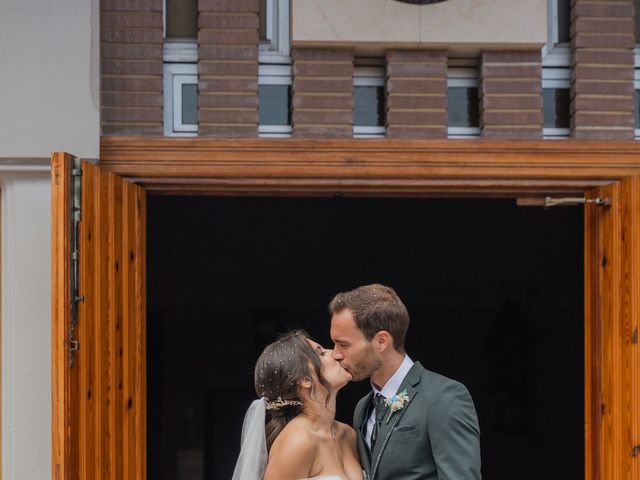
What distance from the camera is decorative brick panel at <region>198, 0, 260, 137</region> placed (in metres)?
5.00

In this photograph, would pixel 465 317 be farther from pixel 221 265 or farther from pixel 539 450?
pixel 221 265

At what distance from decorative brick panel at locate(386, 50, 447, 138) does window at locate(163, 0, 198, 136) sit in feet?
2.94

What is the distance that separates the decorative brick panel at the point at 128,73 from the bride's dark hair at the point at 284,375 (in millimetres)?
1187

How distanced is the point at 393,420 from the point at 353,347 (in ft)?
1.08

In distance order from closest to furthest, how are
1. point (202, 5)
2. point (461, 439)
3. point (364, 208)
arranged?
point (461, 439) → point (202, 5) → point (364, 208)

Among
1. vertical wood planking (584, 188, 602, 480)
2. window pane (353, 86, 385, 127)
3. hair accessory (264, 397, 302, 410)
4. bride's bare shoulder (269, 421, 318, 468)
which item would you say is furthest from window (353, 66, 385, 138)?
bride's bare shoulder (269, 421, 318, 468)

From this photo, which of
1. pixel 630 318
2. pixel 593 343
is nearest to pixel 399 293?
pixel 593 343

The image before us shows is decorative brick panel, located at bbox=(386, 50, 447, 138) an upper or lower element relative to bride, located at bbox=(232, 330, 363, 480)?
upper

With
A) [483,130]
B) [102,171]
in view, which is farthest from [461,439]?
[102,171]

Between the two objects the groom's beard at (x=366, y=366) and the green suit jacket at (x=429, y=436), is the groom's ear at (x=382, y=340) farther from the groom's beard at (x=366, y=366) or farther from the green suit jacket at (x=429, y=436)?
the green suit jacket at (x=429, y=436)

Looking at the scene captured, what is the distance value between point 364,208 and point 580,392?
101 inches

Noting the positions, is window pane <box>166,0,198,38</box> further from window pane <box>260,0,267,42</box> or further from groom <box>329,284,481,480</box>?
groom <box>329,284,481,480</box>

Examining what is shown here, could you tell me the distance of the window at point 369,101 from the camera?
5074 millimetres

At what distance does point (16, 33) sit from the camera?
4879 millimetres
